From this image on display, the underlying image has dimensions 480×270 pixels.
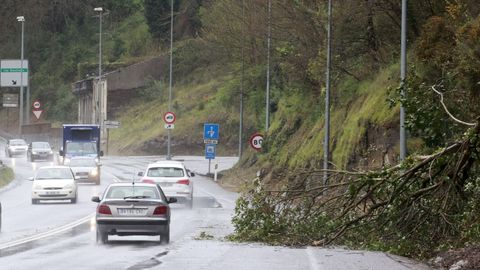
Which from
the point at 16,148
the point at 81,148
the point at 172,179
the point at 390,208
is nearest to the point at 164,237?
the point at 390,208

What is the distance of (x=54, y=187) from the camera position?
4328cm

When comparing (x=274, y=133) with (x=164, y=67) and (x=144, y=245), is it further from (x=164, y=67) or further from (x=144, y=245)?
(x=164, y=67)

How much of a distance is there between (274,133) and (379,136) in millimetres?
A: 19666

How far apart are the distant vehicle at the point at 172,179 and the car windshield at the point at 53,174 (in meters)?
4.20

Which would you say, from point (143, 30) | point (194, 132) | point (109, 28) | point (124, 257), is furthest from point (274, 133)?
point (109, 28)

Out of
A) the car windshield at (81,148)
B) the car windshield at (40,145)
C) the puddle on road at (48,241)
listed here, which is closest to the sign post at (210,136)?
the car windshield at (81,148)

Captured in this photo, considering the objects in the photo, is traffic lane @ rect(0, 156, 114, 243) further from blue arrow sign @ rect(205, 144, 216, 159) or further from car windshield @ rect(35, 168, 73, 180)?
blue arrow sign @ rect(205, 144, 216, 159)

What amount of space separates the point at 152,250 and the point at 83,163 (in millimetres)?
33462

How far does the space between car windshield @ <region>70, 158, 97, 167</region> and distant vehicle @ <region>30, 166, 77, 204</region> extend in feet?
38.8

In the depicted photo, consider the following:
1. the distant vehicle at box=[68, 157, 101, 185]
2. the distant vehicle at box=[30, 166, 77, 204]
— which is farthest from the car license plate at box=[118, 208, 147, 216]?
the distant vehicle at box=[68, 157, 101, 185]

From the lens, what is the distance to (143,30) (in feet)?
403

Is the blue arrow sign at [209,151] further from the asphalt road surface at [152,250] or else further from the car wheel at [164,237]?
the car wheel at [164,237]

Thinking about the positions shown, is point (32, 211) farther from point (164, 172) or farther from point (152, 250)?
point (152, 250)

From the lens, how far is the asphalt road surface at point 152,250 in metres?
19.6
